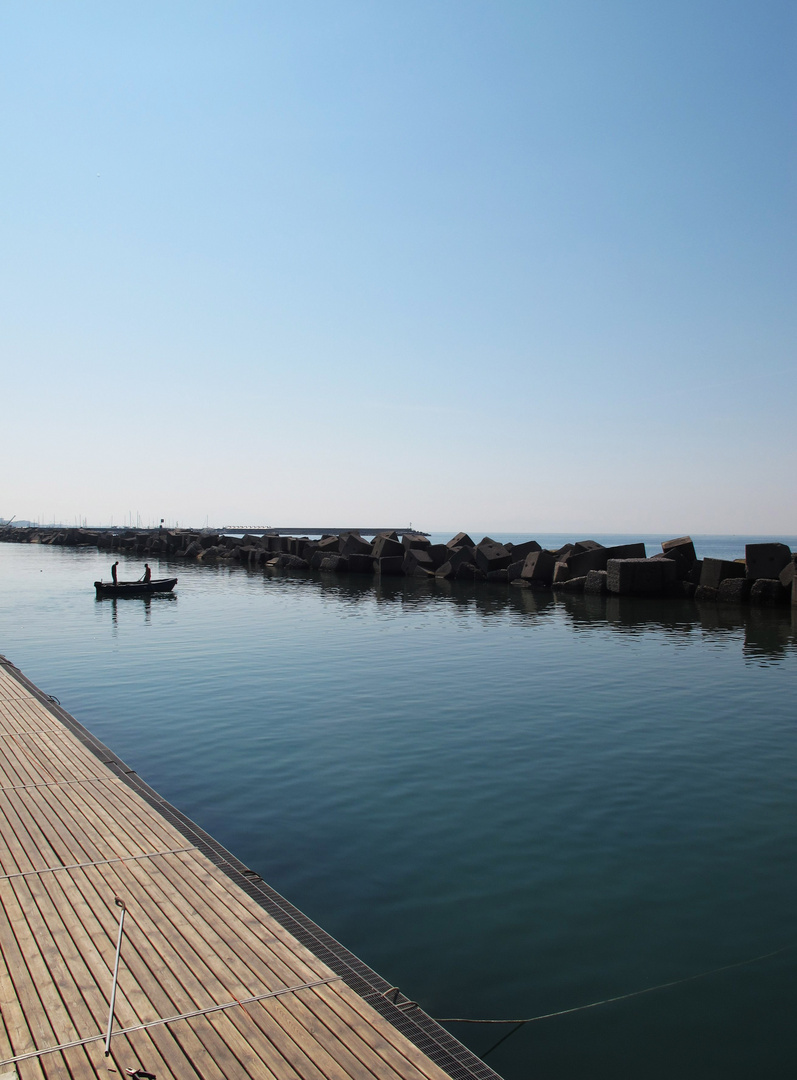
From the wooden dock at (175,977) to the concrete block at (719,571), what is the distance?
25564mm

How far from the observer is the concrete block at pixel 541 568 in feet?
115

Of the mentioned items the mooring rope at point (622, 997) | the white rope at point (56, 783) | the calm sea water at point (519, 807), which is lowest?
the mooring rope at point (622, 997)

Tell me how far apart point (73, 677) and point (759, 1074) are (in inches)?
520

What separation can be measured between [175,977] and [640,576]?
27540 mm

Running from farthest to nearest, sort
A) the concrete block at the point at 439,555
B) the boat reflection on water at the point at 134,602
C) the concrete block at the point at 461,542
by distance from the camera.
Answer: the concrete block at the point at 461,542, the concrete block at the point at 439,555, the boat reflection on water at the point at 134,602

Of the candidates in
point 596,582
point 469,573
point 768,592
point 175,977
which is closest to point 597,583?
point 596,582

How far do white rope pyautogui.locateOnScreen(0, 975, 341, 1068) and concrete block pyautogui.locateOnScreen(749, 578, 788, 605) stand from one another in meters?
25.9

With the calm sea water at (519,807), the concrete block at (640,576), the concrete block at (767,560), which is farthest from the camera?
the concrete block at (640,576)

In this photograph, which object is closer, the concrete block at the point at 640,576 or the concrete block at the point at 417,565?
the concrete block at the point at 640,576

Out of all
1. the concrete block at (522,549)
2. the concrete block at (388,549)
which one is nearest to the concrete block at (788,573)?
the concrete block at (522,549)

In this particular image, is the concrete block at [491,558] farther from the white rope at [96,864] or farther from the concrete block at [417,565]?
the white rope at [96,864]

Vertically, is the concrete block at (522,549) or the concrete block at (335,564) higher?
the concrete block at (522,549)

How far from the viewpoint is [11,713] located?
10508mm

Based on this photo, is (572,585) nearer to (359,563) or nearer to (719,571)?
(719,571)
